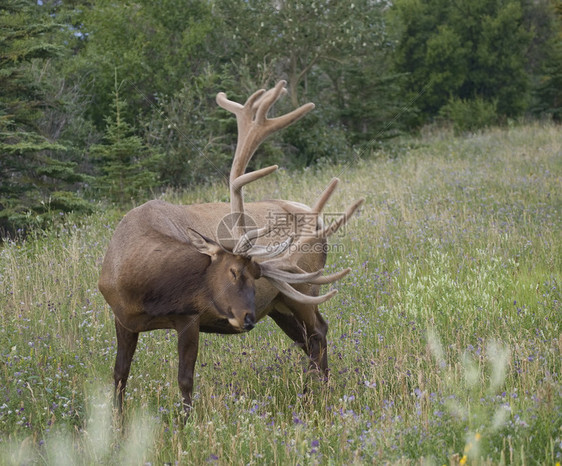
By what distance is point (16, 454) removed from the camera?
3.43 meters

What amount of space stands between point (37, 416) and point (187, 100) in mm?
12654

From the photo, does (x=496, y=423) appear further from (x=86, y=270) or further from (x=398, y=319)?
(x=86, y=270)

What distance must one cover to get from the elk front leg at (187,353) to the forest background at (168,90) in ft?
17.4

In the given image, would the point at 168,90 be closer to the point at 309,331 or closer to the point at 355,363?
the point at 309,331

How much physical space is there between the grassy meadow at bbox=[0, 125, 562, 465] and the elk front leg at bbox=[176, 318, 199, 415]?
14 cm

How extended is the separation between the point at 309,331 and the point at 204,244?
5.25 ft

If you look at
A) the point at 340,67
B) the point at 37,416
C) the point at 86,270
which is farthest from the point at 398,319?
the point at 340,67

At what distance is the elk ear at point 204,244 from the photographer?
4.03m

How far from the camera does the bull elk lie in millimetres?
3957

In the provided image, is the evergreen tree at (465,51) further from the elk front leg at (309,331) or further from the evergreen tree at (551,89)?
the elk front leg at (309,331)

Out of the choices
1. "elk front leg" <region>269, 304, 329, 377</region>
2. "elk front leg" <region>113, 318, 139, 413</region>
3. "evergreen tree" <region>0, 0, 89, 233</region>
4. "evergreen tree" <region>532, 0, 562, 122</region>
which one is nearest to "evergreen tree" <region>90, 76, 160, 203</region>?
"evergreen tree" <region>0, 0, 89, 233</region>

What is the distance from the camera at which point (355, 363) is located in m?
5.01

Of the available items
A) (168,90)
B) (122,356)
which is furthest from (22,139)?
(168,90)

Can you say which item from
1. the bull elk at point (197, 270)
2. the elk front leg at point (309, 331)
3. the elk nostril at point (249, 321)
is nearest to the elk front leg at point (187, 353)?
the bull elk at point (197, 270)
